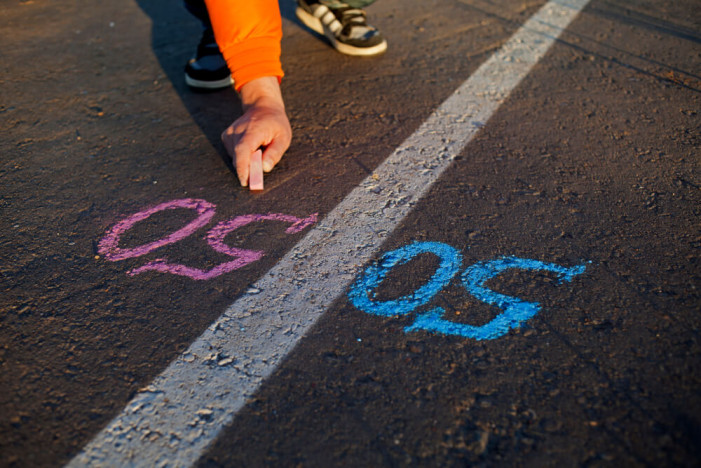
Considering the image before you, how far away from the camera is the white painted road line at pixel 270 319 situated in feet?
4.96

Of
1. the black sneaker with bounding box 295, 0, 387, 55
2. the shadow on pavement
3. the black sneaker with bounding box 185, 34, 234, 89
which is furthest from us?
the black sneaker with bounding box 295, 0, 387, 55

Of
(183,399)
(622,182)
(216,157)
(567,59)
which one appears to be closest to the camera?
(183,399)

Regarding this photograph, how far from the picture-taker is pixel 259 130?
101 inches

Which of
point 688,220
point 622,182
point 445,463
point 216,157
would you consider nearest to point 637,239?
point 688,220

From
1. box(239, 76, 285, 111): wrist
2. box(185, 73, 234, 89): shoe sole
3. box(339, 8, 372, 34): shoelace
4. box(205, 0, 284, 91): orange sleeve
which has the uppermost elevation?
box(205, 0, 284, 91): orange sleeve

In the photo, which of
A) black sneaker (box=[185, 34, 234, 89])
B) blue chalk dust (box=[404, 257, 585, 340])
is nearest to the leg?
black sneaker (box=[185, 34, 234, 89])

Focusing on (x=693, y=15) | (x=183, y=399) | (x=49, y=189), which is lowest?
(x=693, y=15)

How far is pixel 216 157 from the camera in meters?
2.79

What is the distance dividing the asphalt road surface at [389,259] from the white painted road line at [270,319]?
30 millimetres

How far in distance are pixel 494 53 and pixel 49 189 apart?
112 inches

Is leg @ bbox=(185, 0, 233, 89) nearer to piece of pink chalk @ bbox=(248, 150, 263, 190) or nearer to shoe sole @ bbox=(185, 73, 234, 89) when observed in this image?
shoe sole @ bbox=(185, 73, 234, 89)

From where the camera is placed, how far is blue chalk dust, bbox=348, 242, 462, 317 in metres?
1.88

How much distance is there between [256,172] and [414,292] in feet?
3.28

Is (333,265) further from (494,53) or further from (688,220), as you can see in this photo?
(494,53)
